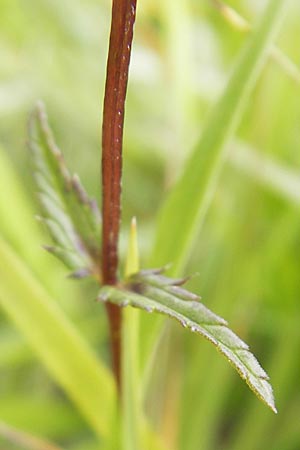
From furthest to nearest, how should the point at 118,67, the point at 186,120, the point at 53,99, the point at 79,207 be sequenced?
the point at 53,99 → the point at 186,120 → the point at 79,207 → the point at 118,67

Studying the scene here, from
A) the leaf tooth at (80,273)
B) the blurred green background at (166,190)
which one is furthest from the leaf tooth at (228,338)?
the blurred green background at (166,190)

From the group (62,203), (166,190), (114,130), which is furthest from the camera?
(166,190)

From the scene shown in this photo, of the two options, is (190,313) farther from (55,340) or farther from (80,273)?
(55,340)

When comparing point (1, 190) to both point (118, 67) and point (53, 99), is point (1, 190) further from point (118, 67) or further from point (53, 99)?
point (118, 67)

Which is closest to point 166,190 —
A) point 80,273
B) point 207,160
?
point 207,160

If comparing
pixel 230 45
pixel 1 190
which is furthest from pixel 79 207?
pixel 230 45

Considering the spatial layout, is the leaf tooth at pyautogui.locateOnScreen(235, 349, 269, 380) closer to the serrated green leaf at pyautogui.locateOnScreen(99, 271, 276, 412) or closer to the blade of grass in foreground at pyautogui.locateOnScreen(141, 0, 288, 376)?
the serrated green leaf at pyautogui.locateOnScreen(99, 271, 276, 412)
